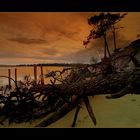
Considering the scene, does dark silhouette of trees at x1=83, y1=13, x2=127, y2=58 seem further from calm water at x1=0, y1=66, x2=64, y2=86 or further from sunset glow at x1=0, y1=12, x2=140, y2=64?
calm water at x1=0, y1=66, x2=64, y2=86

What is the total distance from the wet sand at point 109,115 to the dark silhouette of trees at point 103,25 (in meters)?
0.40

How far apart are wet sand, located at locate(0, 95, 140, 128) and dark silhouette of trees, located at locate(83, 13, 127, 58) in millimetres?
401

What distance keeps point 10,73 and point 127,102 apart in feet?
3.34

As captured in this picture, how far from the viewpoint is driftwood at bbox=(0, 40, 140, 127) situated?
2.79 m

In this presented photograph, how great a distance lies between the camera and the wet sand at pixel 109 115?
110 inches

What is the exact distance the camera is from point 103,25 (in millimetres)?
2865

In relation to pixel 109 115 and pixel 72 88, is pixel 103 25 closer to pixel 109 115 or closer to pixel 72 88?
pixel 72 88

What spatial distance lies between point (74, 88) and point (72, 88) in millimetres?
17
